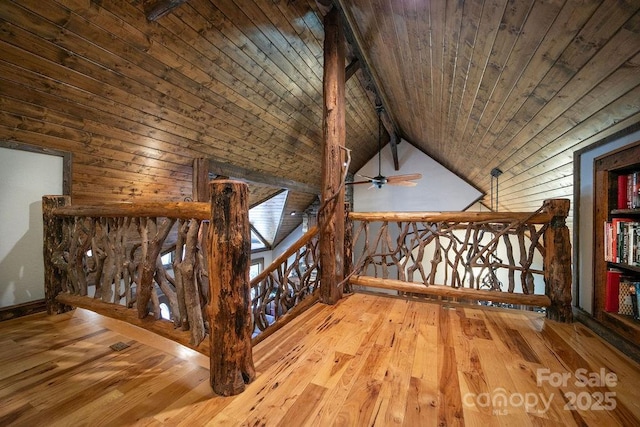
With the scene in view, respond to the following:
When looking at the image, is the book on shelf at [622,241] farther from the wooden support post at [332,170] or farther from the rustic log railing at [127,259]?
the rustic log railing at [127,259]

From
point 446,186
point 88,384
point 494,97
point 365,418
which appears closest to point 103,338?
point 88,384

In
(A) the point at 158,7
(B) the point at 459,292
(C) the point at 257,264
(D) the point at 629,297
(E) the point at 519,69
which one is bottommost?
(C) the point at 257,264

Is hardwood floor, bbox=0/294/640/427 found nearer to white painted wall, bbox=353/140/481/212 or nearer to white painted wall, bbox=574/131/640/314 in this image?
white painted wall, bbox=574/131/640/314

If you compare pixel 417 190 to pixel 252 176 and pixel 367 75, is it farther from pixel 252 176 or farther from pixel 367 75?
pixel 252 176

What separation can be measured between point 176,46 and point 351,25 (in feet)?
6.45

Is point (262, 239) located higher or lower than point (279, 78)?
lower

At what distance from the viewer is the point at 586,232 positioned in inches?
82.4

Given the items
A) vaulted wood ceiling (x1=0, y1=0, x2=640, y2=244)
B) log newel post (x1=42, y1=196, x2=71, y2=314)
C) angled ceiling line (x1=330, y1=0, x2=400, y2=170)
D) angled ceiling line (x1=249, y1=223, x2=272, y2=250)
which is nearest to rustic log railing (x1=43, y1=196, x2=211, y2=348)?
log newel post (x1=42, y1=196, x2=71, y2=314)

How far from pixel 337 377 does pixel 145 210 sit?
1607 millimetres

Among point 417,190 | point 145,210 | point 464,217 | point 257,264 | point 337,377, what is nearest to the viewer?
point 337,377

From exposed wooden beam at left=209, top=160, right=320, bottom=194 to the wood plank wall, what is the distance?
0.51 ft

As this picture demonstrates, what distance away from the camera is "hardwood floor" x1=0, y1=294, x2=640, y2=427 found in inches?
44.9

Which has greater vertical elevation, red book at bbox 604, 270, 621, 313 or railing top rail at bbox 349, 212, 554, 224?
railing top rail at bbox 349, 212, 554, 224

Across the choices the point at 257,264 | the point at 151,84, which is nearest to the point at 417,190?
the point at 257,264
